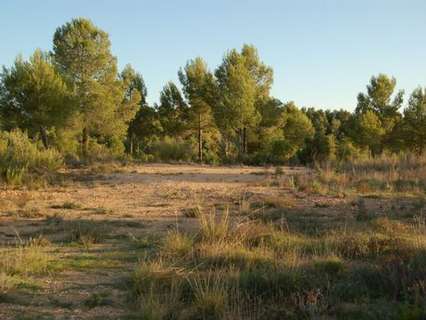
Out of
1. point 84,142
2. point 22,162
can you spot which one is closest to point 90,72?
point 84,142

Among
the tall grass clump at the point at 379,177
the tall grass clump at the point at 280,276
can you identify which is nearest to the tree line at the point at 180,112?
the tall grass clump at the point at 379,177

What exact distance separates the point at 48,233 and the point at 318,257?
15.4 ft

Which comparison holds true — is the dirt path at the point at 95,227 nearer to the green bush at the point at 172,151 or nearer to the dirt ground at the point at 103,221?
the dirt ground at the point at 103,221

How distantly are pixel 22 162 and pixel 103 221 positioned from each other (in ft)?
31.7

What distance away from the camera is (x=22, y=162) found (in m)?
17.5

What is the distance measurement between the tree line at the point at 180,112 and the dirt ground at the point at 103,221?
36.5ft

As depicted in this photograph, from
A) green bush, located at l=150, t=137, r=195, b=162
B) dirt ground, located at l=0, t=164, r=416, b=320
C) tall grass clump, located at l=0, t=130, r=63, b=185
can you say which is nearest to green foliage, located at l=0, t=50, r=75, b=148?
tall grass clump, located at l=0, t=130, r=63, b=185

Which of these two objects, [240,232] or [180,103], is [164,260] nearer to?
[240,232]

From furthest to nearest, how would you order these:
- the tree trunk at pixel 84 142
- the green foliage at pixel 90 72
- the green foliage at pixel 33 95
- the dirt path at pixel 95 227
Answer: the tree trunk at pixel 84 142 → the green foliage at pixel 90 72 → the green foliage at pixel 33 95 → the dirt path at pixel 95 227

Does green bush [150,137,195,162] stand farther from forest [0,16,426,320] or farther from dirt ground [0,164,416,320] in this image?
dirt ground [0,164,416,320]

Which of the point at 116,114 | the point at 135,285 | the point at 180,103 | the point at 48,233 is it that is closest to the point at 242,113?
the point at 180,103

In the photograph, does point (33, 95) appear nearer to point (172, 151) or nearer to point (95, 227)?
point (172, 151)

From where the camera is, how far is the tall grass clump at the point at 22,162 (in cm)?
1592

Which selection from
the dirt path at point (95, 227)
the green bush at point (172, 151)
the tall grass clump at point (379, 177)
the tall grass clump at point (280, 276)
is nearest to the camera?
the tall grass clump at point (280, 276)
